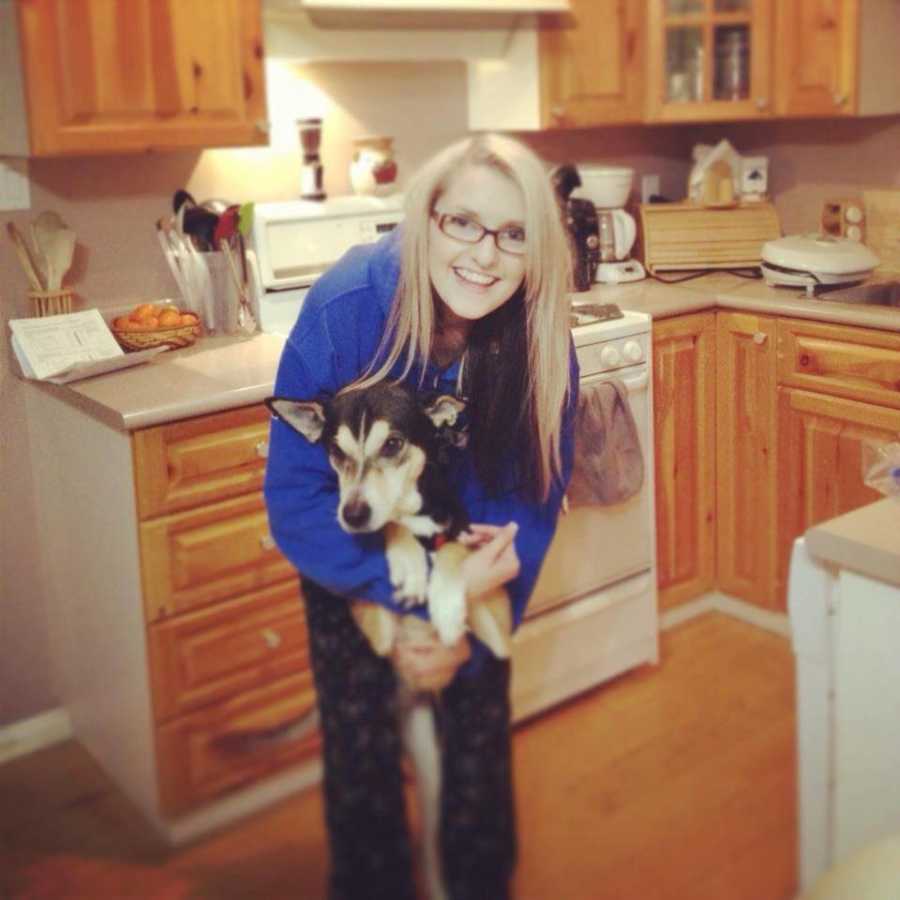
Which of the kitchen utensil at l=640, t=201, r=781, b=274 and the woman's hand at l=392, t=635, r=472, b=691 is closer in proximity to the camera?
the woman's hand at l=392, t=635, r=472, b=691

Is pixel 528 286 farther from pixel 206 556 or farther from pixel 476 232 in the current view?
pixel 206 556

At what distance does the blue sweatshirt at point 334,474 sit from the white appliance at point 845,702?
50 cm

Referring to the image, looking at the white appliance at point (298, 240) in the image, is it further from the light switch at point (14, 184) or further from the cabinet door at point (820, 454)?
the cabinet door at point (820, 454)

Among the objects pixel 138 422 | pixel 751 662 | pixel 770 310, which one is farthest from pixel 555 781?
pixel 770 310

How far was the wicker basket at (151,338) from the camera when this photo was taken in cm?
222

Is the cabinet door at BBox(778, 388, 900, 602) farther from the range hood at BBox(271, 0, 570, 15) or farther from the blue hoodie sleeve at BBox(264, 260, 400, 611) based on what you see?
the blue hoodie sleeve at BBox(264, 260, 400, 611)

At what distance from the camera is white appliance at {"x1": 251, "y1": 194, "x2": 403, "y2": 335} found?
2371mm

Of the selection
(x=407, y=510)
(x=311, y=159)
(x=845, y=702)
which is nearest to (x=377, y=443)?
Answer: (x=407, y=510)

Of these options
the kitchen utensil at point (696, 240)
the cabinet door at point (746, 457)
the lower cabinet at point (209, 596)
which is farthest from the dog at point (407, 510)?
the kitchen utensil at point (696, 240)

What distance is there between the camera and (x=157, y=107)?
2.11 meters

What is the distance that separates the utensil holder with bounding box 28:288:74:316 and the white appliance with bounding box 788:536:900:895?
1.51 meters

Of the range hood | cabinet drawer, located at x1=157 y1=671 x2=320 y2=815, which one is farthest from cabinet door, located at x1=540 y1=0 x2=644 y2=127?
cabinet drawer, located at x1=157 y1=671 x2=320 y2=815

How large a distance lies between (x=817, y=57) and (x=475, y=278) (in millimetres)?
2213

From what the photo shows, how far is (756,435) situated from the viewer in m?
2.76
